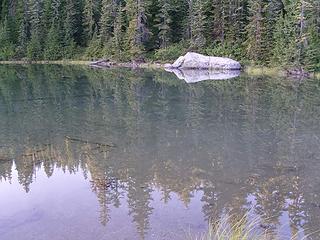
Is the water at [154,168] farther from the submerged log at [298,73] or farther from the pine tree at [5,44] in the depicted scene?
the pine tree at [5,44]

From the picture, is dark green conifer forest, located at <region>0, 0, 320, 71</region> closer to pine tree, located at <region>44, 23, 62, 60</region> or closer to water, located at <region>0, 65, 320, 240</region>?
pine tree, located at <region>44, 23, 62, 60</region>

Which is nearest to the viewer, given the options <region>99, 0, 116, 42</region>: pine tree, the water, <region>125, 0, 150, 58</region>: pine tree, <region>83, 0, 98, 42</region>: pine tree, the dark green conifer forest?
the water

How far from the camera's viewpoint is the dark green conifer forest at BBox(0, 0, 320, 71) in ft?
119

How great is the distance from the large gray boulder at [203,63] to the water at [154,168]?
21.0 meters

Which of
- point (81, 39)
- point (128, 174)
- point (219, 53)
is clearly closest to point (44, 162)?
point (128, 174)

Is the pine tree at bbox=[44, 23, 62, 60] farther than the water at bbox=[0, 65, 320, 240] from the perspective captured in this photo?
Yes

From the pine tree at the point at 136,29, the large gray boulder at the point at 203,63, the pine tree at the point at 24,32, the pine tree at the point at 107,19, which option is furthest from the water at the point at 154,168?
the pine tree at the point at 24,32

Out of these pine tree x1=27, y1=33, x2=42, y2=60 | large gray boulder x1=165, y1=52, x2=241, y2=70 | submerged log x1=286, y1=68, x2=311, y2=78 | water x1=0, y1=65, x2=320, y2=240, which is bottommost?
water x1=0, y1=65, x2=320, y2=240

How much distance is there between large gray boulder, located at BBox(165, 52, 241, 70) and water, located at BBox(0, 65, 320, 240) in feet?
68.8

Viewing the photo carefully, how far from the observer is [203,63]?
4122 cm

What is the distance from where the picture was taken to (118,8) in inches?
1996

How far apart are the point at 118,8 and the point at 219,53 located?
14289mm

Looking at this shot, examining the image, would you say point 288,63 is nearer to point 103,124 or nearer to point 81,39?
point 103,124

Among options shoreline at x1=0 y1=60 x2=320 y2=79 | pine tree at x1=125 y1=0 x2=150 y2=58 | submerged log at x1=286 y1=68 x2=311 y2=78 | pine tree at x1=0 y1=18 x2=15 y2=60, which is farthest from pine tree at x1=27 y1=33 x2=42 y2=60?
submerged log at x1=286 y1=68 x2=311 y2=78
